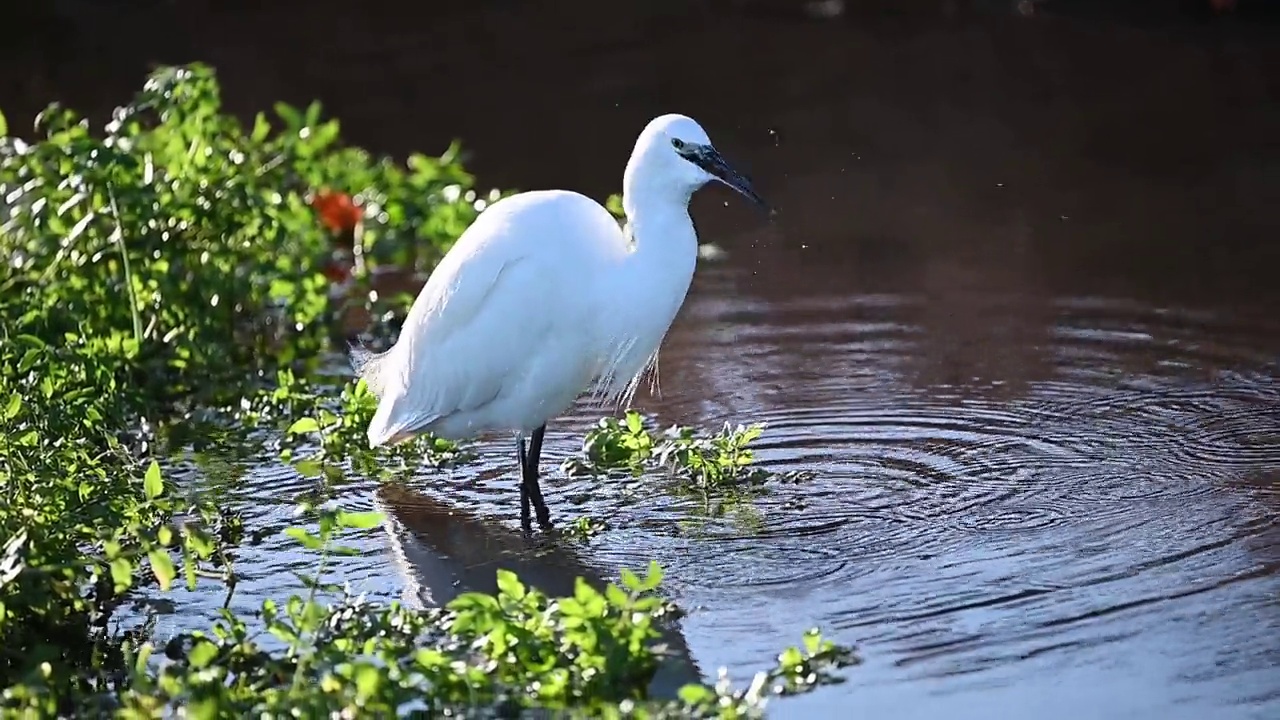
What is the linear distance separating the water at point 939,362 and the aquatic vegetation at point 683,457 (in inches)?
4.4

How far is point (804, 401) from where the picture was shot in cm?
627

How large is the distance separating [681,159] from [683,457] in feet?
3.07

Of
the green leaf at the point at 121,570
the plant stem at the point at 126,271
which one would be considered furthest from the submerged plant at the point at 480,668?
the plant stem at the point at 126,271

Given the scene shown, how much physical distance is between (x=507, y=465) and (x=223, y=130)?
1.95m

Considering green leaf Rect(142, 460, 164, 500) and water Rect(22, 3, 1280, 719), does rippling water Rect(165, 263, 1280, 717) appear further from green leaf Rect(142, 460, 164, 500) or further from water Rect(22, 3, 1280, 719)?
green leaf Rect(142, 460, 164, 500)

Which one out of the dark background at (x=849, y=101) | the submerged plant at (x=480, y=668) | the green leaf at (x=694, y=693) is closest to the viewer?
the green leaf at (x=694, y=693)

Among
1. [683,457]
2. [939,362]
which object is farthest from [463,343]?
[939,362]

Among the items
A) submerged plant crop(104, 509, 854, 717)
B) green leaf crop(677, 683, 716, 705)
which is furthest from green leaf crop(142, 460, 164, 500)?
green leaf crop(677, 683, 716, 705)

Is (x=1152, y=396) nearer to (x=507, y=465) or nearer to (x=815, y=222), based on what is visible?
(x=507, y=465)

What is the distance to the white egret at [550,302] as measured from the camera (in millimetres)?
5066

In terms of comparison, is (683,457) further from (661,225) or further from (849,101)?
(849,101)

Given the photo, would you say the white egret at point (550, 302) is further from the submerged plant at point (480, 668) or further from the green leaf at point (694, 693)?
the green leaf at point (694, 693)

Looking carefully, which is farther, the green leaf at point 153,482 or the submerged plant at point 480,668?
the green leaf at point 153,482

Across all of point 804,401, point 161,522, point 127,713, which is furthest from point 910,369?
point 127,713
